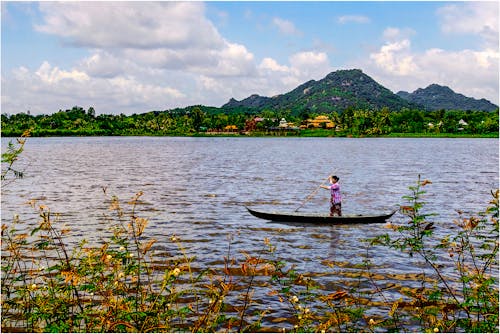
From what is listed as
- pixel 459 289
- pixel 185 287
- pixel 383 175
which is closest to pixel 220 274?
pixel 185 287

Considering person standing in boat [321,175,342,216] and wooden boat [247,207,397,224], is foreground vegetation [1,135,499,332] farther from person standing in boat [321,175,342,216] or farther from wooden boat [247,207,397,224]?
person standing in boat [321,175,342,216]

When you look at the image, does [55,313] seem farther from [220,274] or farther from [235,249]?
[235,249]

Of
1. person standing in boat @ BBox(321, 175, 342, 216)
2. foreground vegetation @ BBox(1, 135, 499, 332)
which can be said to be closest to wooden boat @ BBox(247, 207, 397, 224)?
person standing in boat @ BBox(321, 175, 342, 216)

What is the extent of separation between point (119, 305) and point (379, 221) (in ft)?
60.7

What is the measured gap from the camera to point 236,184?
143 ft

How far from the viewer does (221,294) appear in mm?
11586

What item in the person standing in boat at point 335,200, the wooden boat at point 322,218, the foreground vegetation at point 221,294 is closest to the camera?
the foreground vegetation at point 221,294

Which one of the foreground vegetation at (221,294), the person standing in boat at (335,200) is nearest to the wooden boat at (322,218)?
the person standing in boat at (335,200)

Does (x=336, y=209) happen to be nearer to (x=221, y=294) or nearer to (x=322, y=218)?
(x=322, y=218)

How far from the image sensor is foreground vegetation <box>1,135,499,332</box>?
7953 millimetres

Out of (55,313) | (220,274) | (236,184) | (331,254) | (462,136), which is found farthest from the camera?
(462,136)

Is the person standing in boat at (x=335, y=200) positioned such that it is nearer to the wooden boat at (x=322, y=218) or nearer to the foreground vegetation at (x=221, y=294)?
the wooden boat at (x=322, y=218)

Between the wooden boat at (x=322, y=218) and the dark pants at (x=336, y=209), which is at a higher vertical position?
the dark pants at (x=336, y=209)

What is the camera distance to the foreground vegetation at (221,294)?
26.1 feet
